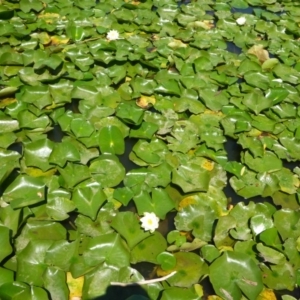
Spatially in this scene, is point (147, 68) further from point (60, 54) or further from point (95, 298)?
point (95, 298)

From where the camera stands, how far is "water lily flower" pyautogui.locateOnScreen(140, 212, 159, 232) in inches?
67.2

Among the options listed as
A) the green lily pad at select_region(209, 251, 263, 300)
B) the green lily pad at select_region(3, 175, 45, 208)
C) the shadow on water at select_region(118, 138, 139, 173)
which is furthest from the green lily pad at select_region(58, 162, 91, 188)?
the green lily pad at select_region(209, 251, 263, 300)

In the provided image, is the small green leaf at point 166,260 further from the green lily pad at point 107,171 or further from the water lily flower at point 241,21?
the water lily flower at point 241,21

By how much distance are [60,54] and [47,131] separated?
0.87 m

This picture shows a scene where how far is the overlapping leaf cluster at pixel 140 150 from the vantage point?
1.59 m

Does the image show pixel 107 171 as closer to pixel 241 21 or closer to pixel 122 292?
pixel 122 292

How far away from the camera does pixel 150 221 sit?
5.66 feet

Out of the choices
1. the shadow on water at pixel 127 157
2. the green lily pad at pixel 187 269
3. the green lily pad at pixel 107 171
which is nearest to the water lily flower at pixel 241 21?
the shadow on water at pixel 127 157

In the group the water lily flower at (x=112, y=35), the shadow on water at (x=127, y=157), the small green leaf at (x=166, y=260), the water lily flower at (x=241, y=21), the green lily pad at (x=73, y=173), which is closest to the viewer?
the small green leaf at (x=166, y=260)

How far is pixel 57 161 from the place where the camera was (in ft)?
6.27

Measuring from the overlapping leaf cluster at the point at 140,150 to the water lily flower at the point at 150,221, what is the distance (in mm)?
41

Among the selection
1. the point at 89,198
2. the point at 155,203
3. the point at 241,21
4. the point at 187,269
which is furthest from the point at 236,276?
the point at 241,21

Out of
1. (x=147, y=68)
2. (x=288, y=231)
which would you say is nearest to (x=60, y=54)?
(x=147, y=68)

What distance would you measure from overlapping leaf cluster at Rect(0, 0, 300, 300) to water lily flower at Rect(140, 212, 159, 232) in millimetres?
41
